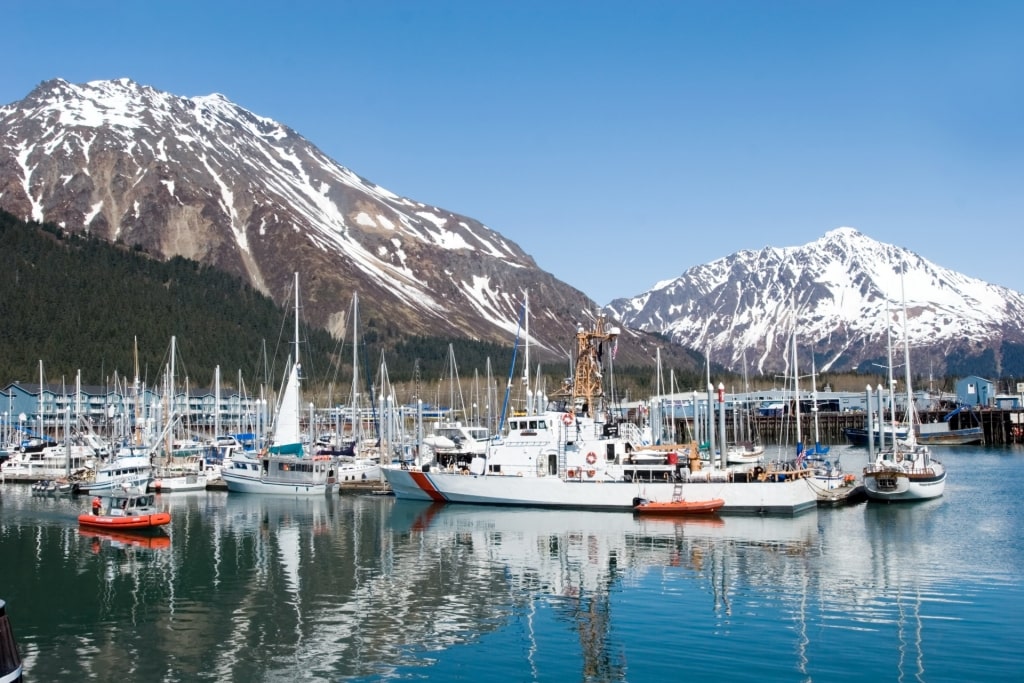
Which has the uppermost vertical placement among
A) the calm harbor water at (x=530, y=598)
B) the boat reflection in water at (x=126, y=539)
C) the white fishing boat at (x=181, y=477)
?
the white fishing boat at (x=181, y=477)

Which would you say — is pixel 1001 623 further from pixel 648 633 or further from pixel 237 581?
pixel 237 581

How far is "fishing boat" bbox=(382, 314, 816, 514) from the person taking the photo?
6381cm

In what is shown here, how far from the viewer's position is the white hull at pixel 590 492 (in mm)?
63406

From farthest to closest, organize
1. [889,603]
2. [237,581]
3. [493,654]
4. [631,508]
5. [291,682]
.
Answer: [631,508] → [237,581] → [889,603] → [493,654] → [291,682]

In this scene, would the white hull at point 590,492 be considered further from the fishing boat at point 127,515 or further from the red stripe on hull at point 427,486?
the fishing boat at point 127,515

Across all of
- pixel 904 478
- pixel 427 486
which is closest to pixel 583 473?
pixel 427 486

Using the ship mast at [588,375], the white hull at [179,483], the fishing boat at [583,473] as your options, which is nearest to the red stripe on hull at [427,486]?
the fishing boat at [583,473]

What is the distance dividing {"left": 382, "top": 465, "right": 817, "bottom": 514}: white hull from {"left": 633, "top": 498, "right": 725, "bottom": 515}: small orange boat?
0.79 meters

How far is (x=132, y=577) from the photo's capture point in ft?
149

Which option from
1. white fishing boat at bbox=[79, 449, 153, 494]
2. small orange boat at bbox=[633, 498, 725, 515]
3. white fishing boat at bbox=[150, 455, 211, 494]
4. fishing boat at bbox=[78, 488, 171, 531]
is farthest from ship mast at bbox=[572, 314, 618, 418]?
white fishing boat at bbox=[150, 455, 211, 494]

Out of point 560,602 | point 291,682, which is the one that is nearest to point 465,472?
point 560,602

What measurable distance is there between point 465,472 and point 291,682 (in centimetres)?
4402

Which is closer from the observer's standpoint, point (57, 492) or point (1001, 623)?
point (1001, 623)

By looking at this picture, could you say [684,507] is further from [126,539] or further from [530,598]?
[126,539]
